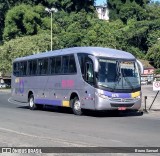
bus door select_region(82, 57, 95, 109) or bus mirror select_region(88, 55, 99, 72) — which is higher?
bus mirror select_region(88, 55, 99, 72)

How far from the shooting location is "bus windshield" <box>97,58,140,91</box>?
2128 cm

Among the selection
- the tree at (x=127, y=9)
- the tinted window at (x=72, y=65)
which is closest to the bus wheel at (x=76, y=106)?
the tinted window at (x=72, y=65)

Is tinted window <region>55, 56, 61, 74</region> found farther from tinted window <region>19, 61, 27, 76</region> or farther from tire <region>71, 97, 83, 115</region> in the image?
tinted window <region>19, 61, 27, 76</region>

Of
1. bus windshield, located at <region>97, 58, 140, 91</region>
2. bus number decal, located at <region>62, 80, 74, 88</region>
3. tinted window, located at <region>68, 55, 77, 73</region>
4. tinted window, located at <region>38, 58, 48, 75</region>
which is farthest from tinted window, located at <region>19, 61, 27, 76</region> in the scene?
bus windshield, located at <region>97, 58, 140, 91</region>

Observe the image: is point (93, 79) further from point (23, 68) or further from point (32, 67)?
point (23, 68)

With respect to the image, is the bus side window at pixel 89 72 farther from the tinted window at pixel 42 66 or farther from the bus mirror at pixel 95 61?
the tinted window at pixel 42 66

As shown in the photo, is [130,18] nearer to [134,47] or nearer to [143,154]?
[134,47]

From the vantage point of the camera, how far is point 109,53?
2212 centimetres

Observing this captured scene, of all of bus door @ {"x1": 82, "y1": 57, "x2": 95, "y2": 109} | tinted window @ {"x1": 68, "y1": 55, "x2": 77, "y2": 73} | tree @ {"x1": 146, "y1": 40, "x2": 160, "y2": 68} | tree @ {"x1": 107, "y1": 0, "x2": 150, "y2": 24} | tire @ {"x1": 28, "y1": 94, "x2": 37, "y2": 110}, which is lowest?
tire @ {"x1": 28, "y1": 94, "x2": 37, "y2": 110}

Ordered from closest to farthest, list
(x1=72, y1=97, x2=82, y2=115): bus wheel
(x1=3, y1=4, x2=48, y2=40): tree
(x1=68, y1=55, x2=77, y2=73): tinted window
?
(x1=72, y1=97, x2=82, y2=115): bus wheel → (x1=68, y1=55, x2=77, y2=73): tinted window → (x1=3, y1=4, x2=48, y2=40): tree

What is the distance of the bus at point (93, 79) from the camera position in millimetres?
21266

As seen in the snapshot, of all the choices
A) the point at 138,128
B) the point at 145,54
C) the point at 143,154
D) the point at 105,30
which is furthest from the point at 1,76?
the point at 143,154

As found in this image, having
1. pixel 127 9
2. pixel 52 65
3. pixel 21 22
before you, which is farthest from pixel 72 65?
pixel 127 9

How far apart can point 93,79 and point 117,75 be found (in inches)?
43.5
